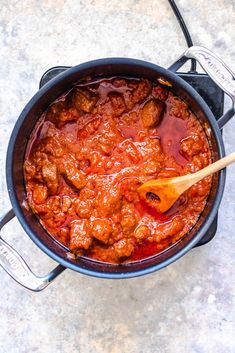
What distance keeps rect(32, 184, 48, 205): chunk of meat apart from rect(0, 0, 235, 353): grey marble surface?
7.5 inches

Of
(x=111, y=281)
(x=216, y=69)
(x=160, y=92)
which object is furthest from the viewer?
(x=111, y=281)

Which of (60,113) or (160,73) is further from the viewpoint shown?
(60,113)

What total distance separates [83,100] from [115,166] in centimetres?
17

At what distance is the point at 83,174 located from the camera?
55.1 inches

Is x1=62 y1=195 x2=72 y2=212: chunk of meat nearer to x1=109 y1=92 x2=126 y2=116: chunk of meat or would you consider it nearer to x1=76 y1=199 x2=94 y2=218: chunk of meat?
x1=76 y1=199 x2=94 y2=218: chunk of meat

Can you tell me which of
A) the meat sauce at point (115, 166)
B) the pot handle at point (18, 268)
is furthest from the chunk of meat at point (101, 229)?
the pot handle at point (18, 268)

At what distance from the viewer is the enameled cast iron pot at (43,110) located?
132 cm

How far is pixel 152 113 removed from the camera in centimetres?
138

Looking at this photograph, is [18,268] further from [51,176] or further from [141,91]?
[141,91]

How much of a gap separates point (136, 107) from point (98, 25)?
0.30 m

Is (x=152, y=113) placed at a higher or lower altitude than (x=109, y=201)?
higher

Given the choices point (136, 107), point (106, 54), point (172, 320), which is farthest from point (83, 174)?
point (172, 320)

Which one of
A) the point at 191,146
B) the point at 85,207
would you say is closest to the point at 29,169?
the point at 85,207

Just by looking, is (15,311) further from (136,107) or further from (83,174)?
(136,107)
